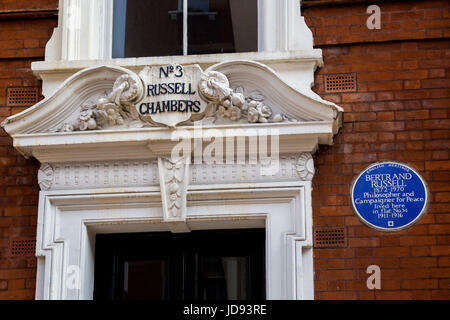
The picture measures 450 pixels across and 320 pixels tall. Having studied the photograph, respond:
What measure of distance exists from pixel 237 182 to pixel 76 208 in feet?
4.28

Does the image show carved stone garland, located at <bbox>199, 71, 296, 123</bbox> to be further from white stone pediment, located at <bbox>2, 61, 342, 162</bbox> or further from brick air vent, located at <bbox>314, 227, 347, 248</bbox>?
brick air vent, located at <bbox>314, 227, 347, 248</bbox>

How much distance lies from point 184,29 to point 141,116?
972 mm

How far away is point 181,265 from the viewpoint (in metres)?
8.97

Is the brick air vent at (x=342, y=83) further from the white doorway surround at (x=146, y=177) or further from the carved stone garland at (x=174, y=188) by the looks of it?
the carved stone garland at (x=174, y=188)

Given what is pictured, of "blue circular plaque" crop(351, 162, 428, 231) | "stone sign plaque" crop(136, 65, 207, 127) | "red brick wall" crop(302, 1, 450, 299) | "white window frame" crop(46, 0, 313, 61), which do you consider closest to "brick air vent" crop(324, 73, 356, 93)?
"red brick wall" crop(302, 1, 450, 299)

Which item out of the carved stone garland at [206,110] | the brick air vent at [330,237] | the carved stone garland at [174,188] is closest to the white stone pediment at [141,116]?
the carved stone garland at [206,110]

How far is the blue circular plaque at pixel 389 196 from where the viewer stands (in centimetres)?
863

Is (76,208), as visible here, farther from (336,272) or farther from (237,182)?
(336,272)

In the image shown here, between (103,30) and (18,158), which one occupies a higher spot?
A: (103,30)

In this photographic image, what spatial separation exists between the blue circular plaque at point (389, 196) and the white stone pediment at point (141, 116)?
1.48 feet

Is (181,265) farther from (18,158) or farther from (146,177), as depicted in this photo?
(18,158)

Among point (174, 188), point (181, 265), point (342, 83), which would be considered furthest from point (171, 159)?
point (342, 83)

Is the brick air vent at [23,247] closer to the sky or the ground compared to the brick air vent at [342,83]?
closer to the ground
